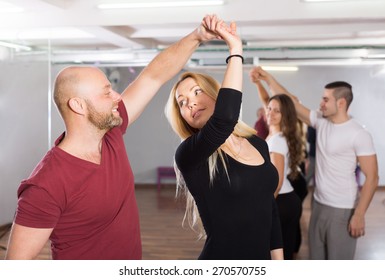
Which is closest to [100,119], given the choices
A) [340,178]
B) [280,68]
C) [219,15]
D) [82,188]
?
[82,188]

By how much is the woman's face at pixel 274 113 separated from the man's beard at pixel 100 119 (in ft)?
6.22

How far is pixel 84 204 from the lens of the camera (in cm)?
144

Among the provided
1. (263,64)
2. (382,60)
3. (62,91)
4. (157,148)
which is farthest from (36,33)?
(62,91)

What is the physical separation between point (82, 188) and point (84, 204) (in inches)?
1.9

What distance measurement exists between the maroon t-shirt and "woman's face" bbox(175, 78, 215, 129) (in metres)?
0.27

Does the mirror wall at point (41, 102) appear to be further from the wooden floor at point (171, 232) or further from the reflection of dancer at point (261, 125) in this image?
the wooden floor at point (171, 232)

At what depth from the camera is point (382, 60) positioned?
403cm

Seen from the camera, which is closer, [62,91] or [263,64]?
[62,91]

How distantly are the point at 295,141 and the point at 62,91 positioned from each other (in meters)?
2.00

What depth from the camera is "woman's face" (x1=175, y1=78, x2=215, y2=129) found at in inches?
62.3

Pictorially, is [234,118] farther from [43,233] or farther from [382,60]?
[382,60]

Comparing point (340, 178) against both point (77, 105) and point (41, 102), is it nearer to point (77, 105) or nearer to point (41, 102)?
point (77, 105)

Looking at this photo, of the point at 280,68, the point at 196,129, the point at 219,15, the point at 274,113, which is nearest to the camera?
the point at 196,129

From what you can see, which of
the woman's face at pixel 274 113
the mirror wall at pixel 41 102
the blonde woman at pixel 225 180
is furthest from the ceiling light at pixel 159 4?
the blonde woman at pixel 225 180
